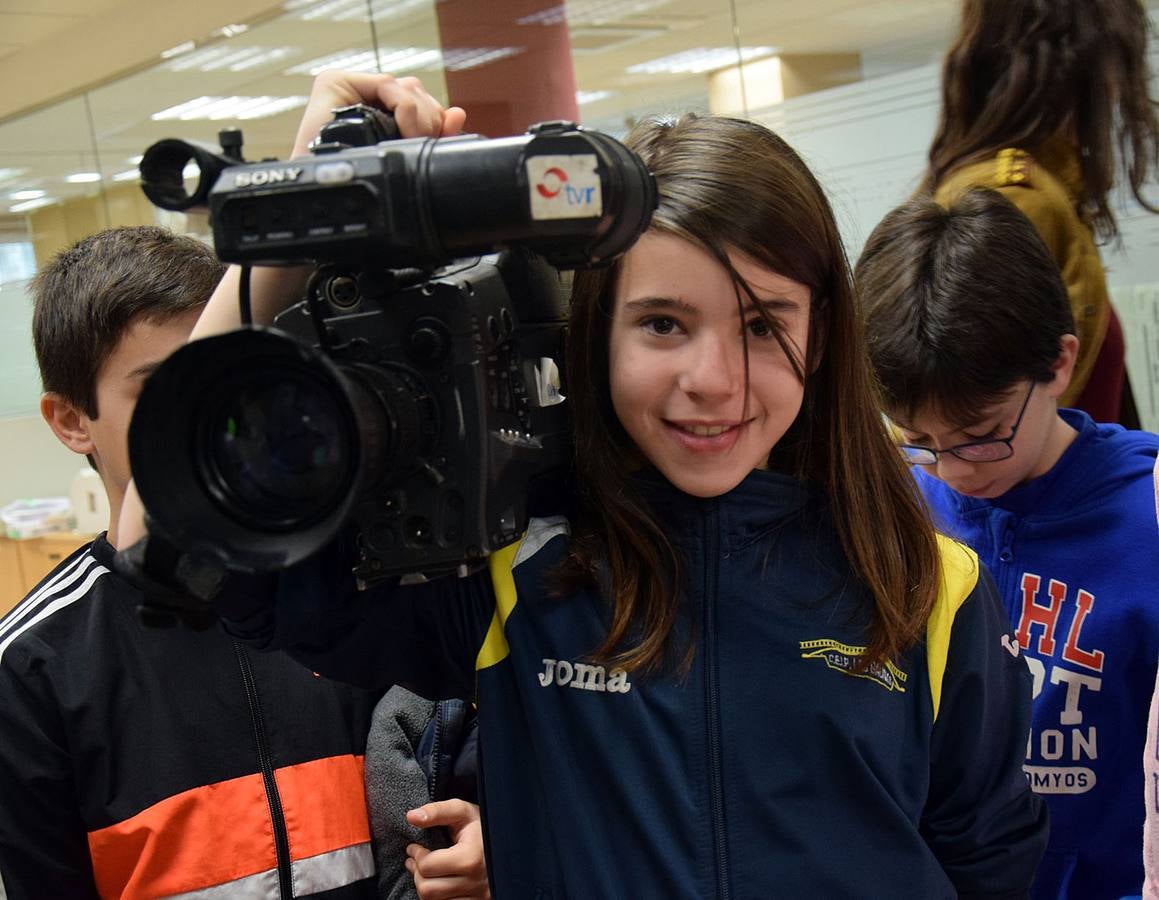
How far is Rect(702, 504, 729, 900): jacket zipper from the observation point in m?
0.84

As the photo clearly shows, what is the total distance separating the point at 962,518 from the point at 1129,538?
18cm

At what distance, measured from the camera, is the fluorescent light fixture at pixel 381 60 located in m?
2.83

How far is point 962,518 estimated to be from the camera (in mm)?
1351

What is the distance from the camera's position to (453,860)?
104 cm

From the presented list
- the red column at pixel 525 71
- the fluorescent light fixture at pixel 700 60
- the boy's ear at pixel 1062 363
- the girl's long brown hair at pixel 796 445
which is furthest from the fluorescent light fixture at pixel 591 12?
the girl's long brown hair at pixel 796 445

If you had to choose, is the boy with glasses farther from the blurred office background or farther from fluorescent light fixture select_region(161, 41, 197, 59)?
fluorescent light fixture select_region(161, 41, 197, 59)

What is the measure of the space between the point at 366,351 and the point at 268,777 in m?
0.52

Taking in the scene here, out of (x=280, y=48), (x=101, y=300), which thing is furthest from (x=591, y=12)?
(x=101, y=300)

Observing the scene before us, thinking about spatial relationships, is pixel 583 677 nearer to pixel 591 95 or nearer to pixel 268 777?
pixel 268 777

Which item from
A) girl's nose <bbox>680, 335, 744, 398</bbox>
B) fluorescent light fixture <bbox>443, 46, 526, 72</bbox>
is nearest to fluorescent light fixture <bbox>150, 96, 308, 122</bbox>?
fluorescent light fixture <bbox>443, 46, 526, 72</bbox>

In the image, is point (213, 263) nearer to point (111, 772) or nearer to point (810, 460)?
point (111, 772)

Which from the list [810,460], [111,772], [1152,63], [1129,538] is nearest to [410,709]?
[111,772]

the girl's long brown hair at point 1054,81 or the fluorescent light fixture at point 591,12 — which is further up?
the fluorescent light fixture at point 591,12

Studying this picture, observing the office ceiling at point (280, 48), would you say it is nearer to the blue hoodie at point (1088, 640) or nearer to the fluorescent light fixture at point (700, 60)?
the fluorescent light fixture at point (700, 60)
